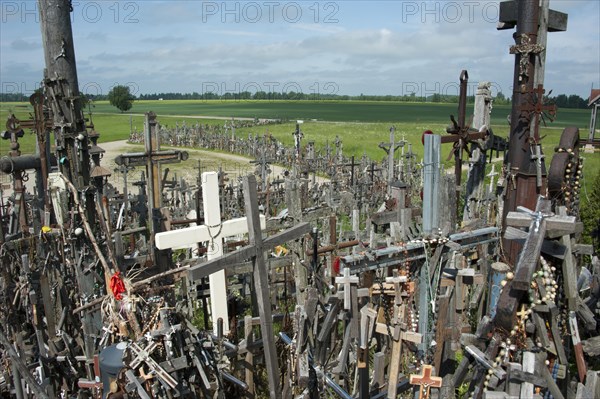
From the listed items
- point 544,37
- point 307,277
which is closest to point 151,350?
point 307,277

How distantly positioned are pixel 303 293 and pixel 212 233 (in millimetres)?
2298

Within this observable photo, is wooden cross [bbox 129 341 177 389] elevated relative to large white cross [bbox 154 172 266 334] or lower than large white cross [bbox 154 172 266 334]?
lower

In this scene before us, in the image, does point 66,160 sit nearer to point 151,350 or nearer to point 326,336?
point 151,350

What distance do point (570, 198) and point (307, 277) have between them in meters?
4.19

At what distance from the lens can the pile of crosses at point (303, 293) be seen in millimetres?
4184

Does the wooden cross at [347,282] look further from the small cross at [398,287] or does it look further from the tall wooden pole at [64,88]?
the tall wooden pole at [64,88]

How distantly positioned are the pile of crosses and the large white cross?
2 cm

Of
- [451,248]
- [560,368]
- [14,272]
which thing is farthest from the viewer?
[14,272]

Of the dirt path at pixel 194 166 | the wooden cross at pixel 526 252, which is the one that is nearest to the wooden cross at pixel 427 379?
the wooden cross at pixel 526 252

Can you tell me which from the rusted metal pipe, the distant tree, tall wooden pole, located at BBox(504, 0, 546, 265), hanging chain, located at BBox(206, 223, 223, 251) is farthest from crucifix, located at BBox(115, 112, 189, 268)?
the distant tree

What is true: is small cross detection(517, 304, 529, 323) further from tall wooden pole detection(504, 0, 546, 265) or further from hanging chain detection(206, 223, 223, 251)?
tall wooden pole detection(504, 0, 546, 265)

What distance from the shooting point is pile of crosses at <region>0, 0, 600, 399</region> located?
418 cm

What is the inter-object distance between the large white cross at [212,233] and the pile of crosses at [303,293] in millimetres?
18

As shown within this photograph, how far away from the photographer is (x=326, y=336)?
5.37 m
